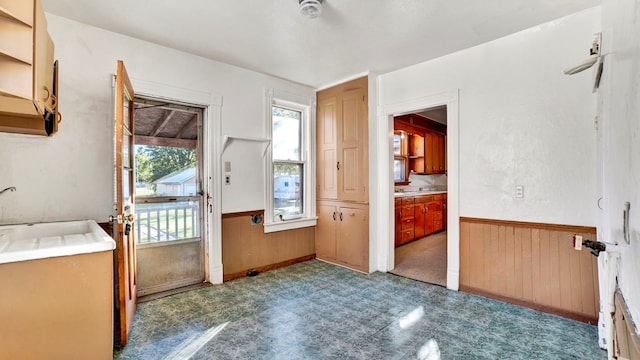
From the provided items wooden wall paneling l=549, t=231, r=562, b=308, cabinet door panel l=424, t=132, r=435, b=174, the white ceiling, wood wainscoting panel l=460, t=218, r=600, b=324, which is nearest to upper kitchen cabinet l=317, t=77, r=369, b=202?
the white ceiling

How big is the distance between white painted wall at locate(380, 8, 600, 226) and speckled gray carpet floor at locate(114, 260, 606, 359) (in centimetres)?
93

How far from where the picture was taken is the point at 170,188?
324cm

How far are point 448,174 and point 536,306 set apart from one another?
4.74ft

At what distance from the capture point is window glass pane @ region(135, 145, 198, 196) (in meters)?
3.07

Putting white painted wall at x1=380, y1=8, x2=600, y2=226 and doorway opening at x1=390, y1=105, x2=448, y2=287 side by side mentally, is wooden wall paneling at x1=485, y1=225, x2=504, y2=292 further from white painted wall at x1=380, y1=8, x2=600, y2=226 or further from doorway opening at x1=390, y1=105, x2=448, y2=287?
doorway opening at x1=390, y1=105, x2=448, y2=287

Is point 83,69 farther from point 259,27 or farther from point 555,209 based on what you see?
point 555,209

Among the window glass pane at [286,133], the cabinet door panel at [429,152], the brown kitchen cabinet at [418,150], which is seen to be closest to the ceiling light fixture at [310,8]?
the window glass pane at [286,133]

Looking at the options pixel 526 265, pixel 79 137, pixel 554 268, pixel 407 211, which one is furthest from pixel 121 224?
pixel 407 211

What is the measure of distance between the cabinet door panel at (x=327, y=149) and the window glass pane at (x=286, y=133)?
12.3 inches

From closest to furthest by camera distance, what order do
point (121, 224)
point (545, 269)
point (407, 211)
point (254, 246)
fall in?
point (121, 224) < point (545, 269) < point (254, 246) < point (407, 211)

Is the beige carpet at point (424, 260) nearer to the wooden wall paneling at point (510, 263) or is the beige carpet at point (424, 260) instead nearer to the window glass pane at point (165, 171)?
the wooden wall paneling at point (510, 263)

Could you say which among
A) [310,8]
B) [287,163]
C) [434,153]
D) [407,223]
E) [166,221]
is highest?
[310,8]

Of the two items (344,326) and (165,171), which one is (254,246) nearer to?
(165,171)

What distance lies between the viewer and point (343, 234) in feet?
13.3
